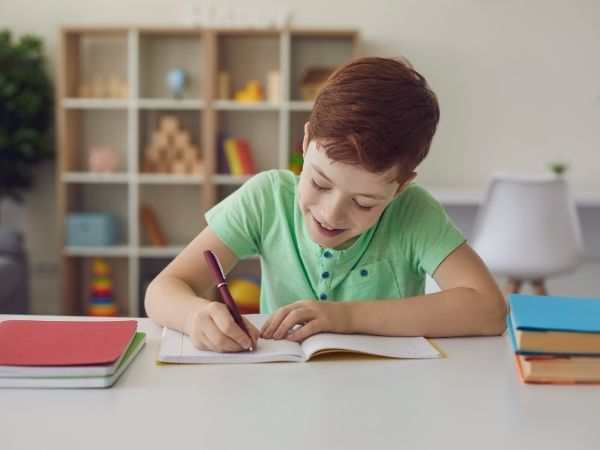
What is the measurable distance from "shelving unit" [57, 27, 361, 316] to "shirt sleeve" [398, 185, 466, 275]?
2703 millimetres

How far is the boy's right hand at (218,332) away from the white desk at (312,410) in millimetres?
47

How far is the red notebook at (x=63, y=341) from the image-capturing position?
3.07 feet

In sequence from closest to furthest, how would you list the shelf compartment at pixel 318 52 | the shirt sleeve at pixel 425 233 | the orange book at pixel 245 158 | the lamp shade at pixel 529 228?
the shirt sleeve at pixel 425 233, the lamp shade at pixel 529 228, the orange book at pixel 245 158, the shelf compartment at pixel 318 52

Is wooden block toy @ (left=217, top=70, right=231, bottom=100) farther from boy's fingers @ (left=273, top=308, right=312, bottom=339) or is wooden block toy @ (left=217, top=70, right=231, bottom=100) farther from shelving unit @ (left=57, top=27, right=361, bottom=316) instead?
boy's fingers @ (left=273, top=308, right=312, bottom=339)

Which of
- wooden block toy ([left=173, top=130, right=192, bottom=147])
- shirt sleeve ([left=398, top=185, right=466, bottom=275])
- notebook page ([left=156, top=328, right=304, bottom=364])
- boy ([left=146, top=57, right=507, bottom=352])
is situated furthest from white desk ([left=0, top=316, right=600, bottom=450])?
wooden block toy ([left=173, top=130, right=192, bottom=147])

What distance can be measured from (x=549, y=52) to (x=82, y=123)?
2521 mm

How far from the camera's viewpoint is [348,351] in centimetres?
108

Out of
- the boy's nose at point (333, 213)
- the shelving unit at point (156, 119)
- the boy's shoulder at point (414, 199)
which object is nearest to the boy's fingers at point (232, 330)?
the boy's nose at point (333, 213)

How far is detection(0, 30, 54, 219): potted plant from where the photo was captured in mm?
4094

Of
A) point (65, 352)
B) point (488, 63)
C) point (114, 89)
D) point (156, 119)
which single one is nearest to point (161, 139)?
point (156, 119)

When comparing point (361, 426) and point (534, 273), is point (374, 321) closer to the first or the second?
point (361, 426)

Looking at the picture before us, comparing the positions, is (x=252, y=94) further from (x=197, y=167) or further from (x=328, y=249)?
(x=328, y=249)

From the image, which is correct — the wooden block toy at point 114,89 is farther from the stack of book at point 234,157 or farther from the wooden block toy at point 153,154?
the stack of book at point 234,157

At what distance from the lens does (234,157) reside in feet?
13.8
